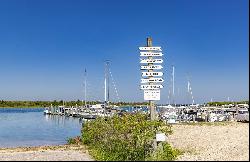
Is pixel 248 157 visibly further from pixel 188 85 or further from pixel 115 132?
pixel 188 85

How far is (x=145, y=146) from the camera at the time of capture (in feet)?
62.2

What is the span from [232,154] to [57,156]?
6821mm

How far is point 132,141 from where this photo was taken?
1928 centimetres

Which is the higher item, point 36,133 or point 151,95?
point 151,95

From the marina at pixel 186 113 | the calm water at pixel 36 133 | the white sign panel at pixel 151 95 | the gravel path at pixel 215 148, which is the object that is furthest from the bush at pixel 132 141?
the calm water at pixel 36 133

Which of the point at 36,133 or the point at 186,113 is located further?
the point at 186,113

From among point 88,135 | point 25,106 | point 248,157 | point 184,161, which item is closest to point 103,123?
point 88,135

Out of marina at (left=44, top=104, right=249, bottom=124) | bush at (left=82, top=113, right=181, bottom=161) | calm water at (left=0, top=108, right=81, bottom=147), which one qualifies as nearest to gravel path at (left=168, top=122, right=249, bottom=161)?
bush at (left=82, top=113, right=181, bottom=161)

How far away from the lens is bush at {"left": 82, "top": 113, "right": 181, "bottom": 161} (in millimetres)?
18000

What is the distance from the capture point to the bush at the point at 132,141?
709 inches

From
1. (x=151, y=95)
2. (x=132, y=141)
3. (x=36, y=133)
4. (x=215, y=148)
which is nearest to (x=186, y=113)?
(x=36, y=133)

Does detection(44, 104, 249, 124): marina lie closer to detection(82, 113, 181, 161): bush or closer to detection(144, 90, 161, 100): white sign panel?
detection(82, 113, 181, 161): bush

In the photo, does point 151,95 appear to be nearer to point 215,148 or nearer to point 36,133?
point 215,148

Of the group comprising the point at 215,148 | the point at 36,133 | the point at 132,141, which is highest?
the point at 132,141
